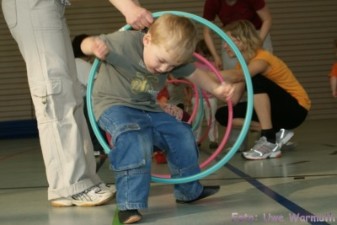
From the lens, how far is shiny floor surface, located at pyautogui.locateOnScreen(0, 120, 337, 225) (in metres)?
2.10

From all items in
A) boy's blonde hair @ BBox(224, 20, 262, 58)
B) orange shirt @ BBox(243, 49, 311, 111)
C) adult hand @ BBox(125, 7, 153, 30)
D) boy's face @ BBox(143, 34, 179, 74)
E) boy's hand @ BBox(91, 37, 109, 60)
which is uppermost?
adult hand @ BBox(125, 7, 153, 30)

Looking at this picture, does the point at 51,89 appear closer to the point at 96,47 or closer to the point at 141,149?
the point at 96,47

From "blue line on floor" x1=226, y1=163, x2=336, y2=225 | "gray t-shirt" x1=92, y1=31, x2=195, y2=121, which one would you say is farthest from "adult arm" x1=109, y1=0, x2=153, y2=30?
"blue line on floor" x1=226, y1=163, x2=336, y2=225

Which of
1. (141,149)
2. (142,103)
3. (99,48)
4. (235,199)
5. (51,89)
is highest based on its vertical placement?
(99,48)

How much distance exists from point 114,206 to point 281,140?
1.87 meters

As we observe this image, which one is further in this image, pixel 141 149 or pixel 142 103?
pixel 142 103

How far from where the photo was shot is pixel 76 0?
7.91 m

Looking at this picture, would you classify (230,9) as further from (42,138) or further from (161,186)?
(42,138)

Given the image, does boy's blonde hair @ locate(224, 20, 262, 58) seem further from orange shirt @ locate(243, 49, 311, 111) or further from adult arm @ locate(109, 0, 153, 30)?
adult arm @ locate(109, 0, 153, 30)

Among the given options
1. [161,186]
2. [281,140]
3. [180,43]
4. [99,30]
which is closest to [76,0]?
[99,30]

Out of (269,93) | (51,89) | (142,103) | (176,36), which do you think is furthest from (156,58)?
(269,93)

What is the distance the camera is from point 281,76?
13.1 feet

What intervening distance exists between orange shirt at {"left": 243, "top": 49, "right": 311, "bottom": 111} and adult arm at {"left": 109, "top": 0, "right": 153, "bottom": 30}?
169 cm

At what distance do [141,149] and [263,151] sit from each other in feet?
5.54
